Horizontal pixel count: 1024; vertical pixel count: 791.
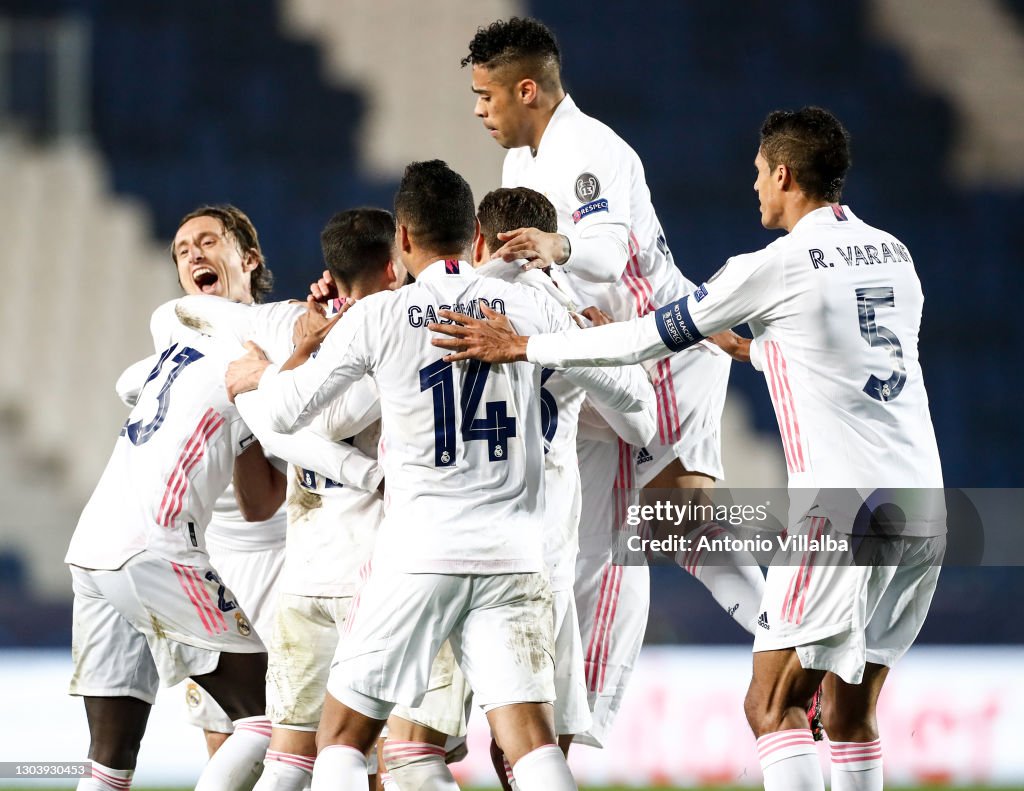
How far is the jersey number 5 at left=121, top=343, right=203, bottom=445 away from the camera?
15.7 feet

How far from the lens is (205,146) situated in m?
14.2

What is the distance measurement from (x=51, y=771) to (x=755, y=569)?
3.15 metres

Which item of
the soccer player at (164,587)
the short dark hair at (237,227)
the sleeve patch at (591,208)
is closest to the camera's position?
the soccer player at (164,587)

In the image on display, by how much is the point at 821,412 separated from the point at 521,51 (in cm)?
199

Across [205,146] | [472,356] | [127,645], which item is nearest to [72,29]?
[205,146]

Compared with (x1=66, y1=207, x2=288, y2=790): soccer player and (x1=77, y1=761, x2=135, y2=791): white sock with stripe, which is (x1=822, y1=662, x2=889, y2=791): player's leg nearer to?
(x1=66, y1=207, x2=288, y2=790): soccer player

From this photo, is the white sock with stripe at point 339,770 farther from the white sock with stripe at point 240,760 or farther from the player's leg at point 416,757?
the white sock with stripe at point 240,760

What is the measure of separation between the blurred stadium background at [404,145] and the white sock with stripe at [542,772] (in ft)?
23.9

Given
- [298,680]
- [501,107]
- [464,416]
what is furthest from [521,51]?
[298,680]

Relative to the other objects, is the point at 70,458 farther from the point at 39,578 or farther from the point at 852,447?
the point at 852,447

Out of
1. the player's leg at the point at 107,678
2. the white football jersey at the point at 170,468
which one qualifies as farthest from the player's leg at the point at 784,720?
the player's leg at the point at 107,678

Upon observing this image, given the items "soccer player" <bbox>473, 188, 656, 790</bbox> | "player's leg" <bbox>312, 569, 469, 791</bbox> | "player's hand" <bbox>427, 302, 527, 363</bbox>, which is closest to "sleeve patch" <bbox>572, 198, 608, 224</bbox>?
"soccer player" <bbox>473, 188, 656, 790</bbox>

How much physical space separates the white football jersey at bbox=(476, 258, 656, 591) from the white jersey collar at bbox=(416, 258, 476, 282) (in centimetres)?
25

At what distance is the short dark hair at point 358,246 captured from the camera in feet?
14.9
